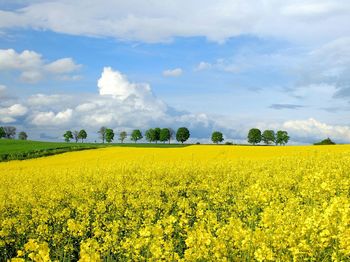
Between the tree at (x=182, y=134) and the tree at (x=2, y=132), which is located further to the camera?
the tree at (x=2, y=132)

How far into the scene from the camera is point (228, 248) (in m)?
6.41

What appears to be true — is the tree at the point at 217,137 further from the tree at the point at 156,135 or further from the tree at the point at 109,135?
the tree at the point at 109,135

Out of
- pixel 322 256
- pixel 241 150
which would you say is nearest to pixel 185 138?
pixel 241 150

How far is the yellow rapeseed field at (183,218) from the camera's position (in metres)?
5.98

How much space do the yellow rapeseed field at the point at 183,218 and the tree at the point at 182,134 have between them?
90.6 m

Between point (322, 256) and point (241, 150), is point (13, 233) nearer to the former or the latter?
point (322, 256)

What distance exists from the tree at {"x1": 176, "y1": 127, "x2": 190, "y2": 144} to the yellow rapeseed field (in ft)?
297

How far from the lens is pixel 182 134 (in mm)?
115625

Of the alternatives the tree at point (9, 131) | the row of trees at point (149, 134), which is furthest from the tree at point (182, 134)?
the tree at point (9, 131)

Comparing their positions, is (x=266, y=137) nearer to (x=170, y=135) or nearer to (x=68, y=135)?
(x=170, y=135)

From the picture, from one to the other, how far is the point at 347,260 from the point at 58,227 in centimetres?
776

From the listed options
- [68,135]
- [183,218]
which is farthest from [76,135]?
[183,218]

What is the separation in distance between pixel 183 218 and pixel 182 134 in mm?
107175

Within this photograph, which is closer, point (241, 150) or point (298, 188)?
point (298, 188)
